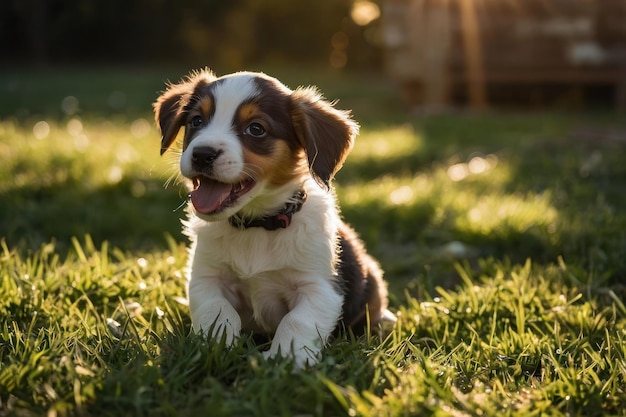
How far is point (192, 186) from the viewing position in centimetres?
343

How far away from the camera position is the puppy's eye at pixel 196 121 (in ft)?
10.8

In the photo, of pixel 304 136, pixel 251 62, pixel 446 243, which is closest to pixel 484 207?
pixel 446 243

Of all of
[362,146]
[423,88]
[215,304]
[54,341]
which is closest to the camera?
[54,341]

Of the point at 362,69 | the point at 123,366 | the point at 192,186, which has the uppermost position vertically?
the point at 192,186

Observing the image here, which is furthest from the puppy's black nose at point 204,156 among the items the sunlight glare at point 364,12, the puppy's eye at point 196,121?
the sunlight glare at point 364,12

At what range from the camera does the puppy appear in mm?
3094

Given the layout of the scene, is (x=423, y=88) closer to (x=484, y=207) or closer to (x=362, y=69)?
A: (x=484, y=207)

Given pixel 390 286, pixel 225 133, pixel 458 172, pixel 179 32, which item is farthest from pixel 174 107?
pixel 179 32

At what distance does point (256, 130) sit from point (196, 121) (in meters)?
0.28

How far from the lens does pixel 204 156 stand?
9.82ft

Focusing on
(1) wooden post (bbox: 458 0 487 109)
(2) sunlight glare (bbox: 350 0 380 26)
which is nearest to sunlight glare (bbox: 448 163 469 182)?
(1) wooden post (bbox: 458 0 487 109)

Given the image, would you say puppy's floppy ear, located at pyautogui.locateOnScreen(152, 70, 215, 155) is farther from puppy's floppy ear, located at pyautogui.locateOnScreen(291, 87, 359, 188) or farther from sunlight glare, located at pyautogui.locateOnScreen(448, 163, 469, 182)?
sunlight glare, located at pyautogui.locateOnScreen(448, 163, 469, 182)

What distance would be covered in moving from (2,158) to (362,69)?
80.1ft

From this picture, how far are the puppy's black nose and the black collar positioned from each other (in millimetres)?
363
